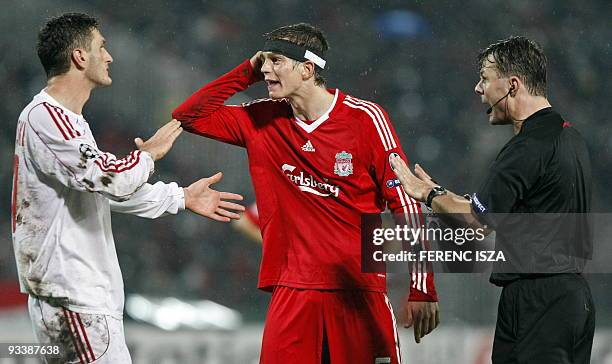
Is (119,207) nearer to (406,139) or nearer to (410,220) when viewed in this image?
(410,220)

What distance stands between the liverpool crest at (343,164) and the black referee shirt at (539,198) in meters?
0.67

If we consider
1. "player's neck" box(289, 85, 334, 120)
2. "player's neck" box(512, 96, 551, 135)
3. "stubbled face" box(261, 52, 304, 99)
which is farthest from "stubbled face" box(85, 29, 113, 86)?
"player's neck" box(512, 96, 551, 135)

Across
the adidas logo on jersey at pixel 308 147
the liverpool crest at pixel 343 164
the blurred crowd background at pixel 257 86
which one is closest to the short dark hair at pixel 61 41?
the adidas logo on jersey at pixel 308 147

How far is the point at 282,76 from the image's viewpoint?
399 cm

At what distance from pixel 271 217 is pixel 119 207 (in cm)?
67

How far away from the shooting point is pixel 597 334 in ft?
19.8

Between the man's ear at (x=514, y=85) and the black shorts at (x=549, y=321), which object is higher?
the man's ear at (x=514, y=85)

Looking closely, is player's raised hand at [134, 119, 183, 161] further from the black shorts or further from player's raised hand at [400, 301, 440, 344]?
the black shorts

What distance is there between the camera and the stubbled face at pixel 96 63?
11.8ft

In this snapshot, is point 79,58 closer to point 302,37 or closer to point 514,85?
point 302,37

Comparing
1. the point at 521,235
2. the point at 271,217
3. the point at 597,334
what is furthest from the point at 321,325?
the point at 597,334

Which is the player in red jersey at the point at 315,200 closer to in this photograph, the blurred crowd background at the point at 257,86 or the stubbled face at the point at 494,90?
the stubbled face at the point at 494,90

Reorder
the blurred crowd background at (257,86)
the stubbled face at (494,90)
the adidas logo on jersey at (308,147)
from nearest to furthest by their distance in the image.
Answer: the stubbled face at (494,90) → the adidas logo on jersey at (308,147) → the blurred crowd background at (257,86)

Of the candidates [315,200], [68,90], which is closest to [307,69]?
[315,200]
